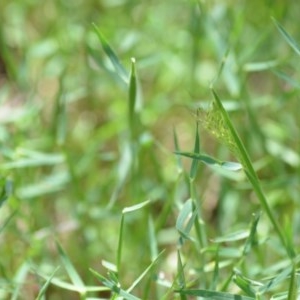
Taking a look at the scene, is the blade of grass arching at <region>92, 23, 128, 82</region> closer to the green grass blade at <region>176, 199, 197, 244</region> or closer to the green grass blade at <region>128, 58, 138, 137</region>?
the green grass blade at <region>128, 58, 138, 137</region>

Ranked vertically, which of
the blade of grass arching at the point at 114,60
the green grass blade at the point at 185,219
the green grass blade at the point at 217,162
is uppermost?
the blade of grass arching at the point at 114,60

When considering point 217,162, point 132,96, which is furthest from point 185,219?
point 132,96

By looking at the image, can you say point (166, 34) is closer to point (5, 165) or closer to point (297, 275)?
point (5, 165)

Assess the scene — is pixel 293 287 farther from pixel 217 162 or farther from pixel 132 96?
pixel 132 96

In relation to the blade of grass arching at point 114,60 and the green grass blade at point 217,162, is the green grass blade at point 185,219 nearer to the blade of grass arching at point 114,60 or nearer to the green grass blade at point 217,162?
the green grass blade at point 217,162

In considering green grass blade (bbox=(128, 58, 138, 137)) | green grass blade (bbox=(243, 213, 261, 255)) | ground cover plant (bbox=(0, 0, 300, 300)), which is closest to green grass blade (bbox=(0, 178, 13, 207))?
ground cover plant (bbox=(0, 0, 300, 300))

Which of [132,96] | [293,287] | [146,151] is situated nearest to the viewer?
[293,287]

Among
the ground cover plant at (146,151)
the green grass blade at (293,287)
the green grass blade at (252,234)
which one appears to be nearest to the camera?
the green grass blade at (293,287)

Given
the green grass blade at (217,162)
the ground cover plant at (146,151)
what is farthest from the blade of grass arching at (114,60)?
the green grass blade at (217,162)

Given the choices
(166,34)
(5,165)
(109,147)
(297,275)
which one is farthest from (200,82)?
(297,275)
